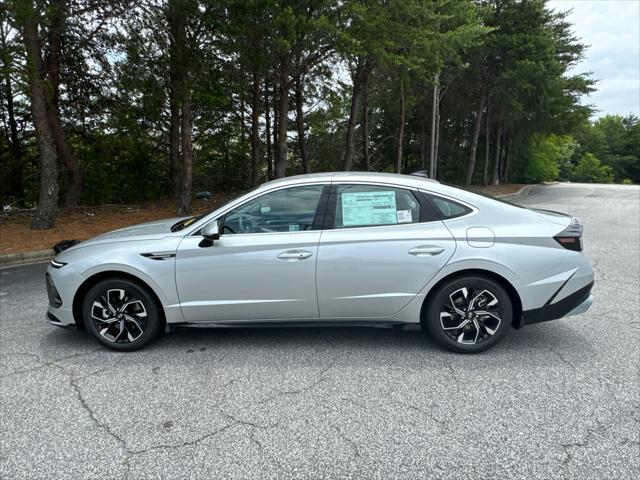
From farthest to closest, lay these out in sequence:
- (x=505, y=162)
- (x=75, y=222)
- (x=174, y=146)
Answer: (x=505, y=162)
(x=174, y=146)
(x=75, y=222)

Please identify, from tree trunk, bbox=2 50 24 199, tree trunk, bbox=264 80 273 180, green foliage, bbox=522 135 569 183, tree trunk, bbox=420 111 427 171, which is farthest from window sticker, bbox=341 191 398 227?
green foliage, bbox=522 135 569 183

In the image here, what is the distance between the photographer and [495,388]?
2818 millimetres

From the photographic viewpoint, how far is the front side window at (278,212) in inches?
131

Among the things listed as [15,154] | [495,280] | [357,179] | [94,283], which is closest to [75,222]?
[15,154]

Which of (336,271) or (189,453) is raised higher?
(336,271)

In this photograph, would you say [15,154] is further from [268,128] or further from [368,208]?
[368,208]

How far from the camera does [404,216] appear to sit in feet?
10.9

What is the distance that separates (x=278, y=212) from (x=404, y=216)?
3.56ft

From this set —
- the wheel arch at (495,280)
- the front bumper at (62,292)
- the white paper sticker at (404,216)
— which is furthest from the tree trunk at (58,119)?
the wheel arch at (495,280)

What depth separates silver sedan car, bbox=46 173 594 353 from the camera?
319 cm

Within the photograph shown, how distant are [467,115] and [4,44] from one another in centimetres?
2662

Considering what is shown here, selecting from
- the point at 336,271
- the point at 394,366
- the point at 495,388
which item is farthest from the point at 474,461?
the point at 336,271

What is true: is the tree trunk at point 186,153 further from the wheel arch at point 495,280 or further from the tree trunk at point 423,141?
the tree trunk at point 423,141

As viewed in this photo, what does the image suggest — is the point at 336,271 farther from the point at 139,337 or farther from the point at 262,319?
the point at 139,337
